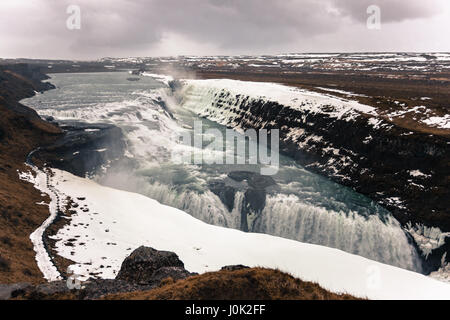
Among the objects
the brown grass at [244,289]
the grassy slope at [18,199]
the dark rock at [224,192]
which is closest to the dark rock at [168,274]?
the brown grass at [244,289]

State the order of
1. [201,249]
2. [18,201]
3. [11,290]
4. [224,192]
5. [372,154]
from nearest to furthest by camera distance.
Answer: [11,290] → [201,249] → [18,201] → [224,192] → [372,154]

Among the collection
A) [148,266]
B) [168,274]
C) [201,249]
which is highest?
[168,274]

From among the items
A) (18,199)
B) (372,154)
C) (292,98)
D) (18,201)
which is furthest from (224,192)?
(292,98)

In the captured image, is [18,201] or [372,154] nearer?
[18,201]

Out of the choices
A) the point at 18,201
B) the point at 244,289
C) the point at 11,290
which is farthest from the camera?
the point at 18,201

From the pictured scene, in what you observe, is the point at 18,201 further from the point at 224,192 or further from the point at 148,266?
the point at 224,192
